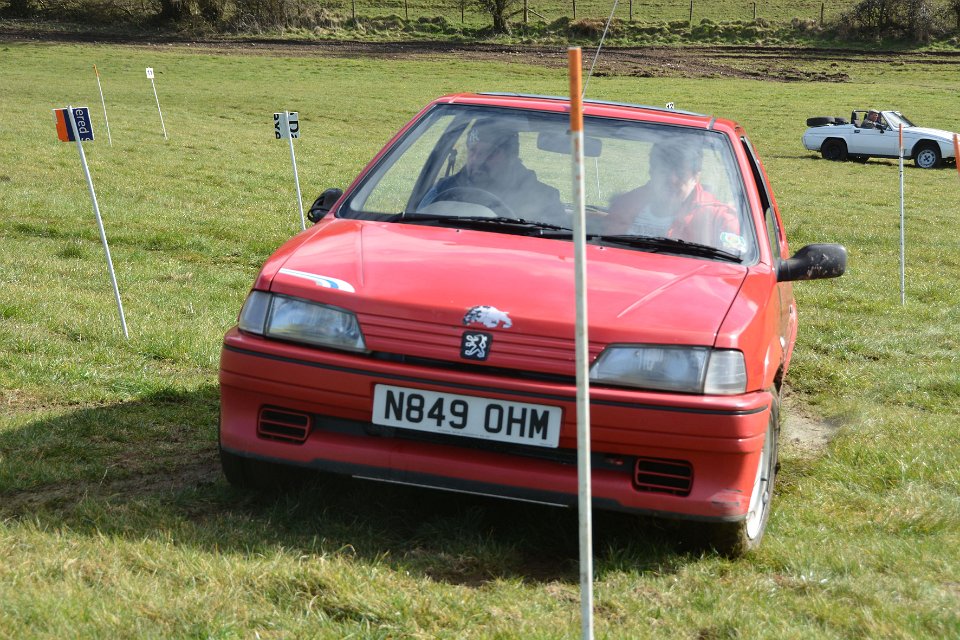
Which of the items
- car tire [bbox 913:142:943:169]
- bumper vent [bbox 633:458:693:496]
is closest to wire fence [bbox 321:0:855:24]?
car tire [bbox 913:142:943:169]

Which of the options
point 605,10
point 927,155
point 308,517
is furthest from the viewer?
point 605,10

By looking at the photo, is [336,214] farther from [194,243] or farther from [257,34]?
[257,34]

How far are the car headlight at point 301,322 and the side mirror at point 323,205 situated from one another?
1.11 meters

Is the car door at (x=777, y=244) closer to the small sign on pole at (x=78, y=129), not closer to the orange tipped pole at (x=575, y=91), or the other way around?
the orange tipped pole at (x=575, y=91)

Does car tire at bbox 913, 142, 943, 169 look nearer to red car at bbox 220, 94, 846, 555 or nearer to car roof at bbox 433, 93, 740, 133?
car roof at bbox 433, 93, 740, 133

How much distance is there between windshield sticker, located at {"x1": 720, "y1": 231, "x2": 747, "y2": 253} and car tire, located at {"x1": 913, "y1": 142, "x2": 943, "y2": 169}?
73.2 ft

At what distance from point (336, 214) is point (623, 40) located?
4984cm

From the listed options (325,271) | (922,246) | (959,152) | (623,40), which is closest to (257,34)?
(623,40)

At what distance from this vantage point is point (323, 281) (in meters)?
3.82

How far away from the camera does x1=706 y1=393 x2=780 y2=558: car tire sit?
372cm

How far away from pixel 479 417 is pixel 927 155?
23.8m

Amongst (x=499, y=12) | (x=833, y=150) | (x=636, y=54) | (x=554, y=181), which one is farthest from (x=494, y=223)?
(x=499, y=12)

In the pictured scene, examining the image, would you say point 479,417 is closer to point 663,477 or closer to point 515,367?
point 515,367

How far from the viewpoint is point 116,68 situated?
38719 millimetres
